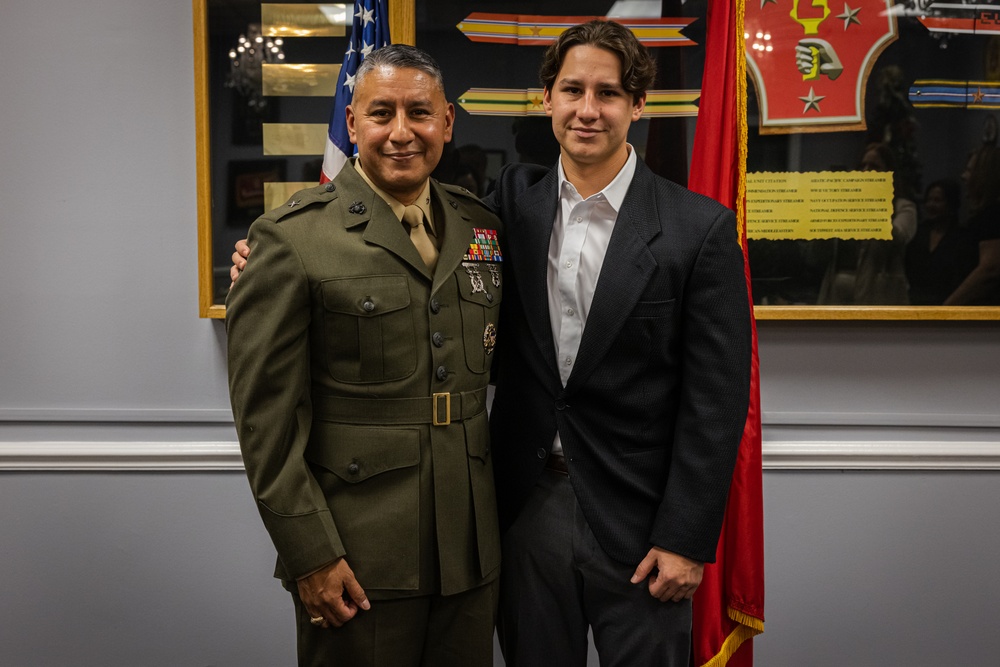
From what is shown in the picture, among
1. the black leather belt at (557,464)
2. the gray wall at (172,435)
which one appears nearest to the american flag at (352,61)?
the gray wall at (172,435)

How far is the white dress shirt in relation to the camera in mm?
1389

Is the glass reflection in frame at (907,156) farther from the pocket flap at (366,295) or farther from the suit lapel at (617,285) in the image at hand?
the pocket flap at (366,295)

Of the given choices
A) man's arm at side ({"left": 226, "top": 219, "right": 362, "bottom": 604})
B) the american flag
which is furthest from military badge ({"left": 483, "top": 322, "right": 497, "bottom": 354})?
the american flag

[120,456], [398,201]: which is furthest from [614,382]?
[120,456]

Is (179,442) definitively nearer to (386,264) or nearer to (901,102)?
(386,264)

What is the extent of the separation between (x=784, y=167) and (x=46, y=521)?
7.34 feet

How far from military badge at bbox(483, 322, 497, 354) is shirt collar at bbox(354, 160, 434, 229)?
22 cm

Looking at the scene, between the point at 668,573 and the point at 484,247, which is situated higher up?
the point at 484,247

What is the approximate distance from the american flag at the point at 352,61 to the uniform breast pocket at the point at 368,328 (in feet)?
2.13

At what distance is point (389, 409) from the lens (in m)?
1.27

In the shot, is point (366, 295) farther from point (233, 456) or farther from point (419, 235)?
point (233, 456)

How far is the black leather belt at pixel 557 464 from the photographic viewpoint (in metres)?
1.43

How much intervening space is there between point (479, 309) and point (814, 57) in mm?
1228

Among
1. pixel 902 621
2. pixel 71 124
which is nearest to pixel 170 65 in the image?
pixel 71 124
